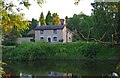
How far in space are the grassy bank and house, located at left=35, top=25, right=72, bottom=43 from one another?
26.0 ft

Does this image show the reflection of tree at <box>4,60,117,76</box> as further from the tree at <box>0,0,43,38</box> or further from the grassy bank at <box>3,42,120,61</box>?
the tree at <box>0,0,43,38</box>

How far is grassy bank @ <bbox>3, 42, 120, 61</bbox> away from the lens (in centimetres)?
2786

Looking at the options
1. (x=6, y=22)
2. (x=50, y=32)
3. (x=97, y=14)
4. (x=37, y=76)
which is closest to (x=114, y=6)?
(x=6, y=22)

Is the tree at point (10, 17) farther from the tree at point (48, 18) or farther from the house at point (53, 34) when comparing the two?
the tree at point (48, 18)

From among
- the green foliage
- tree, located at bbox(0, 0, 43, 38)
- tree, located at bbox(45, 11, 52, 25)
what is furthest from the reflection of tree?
tree, located at bbox(45, 11, 52, 25)

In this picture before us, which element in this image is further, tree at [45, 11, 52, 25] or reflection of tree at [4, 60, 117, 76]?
tree at [45, 11, 52, 25]

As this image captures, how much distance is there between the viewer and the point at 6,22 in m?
2.51

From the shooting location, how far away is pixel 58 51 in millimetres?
29250

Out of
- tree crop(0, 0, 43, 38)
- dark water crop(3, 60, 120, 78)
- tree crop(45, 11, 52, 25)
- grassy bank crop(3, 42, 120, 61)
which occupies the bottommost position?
dark water crop(3, 60, 120, 78)

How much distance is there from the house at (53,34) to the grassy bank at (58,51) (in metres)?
7.92

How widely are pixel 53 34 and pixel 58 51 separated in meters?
9.77

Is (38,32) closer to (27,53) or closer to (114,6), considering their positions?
(27,53)

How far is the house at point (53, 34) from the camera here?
38.1 m

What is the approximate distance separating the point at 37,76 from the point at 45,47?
12129 mm
